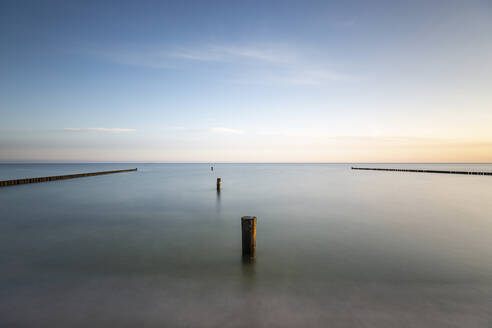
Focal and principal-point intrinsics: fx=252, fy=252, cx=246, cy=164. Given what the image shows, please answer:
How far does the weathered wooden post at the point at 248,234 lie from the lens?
629 cm

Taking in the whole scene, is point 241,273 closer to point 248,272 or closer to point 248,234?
point 248,272

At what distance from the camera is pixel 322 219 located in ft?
40.7

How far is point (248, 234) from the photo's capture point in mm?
6598

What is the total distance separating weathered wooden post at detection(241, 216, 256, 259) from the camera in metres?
6.29

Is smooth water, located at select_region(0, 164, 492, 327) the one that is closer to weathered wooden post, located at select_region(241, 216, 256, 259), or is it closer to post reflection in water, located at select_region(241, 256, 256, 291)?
post reflection in water, located at select_region(241, 256, 256, 291)

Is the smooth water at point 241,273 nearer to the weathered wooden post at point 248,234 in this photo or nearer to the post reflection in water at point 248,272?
the post reflection in water at point 248,272

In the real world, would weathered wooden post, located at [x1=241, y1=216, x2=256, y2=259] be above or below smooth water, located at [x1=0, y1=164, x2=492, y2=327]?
above

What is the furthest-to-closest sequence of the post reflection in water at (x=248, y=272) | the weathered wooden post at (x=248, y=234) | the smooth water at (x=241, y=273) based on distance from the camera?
the weathered wooden post at (x=248, y=234) < the post reflection in water at (x=248, y=272) < the smooth water at (x=241, y=273)

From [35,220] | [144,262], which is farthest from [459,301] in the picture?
[35,220]

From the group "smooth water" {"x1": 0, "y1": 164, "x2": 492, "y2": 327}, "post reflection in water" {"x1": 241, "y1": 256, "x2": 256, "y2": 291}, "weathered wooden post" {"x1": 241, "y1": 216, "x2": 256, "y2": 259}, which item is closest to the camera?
"smooth water" {"x1": 0, "y1": 164, "x2": 492, "y2": 327}

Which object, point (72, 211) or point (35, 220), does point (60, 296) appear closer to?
point (35, 220)

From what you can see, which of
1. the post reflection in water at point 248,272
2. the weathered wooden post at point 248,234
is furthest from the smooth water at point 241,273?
the weathered wooden post at point 248,234

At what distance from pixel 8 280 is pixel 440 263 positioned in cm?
1042

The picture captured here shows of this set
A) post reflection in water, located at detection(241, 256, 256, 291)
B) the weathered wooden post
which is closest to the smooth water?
post reflection in water, located at detection(241, 256, 256, 291)
